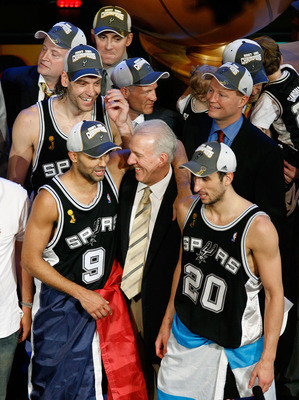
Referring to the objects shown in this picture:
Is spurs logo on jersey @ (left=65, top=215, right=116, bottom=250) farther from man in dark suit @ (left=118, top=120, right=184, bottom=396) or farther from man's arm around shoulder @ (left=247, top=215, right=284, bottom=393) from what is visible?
man's arm around shoulder @ (left=247, top=215, right=284, bottom=393)

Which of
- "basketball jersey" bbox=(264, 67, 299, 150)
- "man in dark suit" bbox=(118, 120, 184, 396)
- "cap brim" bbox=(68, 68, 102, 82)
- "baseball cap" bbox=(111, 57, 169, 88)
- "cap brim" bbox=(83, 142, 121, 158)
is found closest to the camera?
"cap brim" bbox=(83, 142, 121, 158)

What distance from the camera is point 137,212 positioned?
4195 mm

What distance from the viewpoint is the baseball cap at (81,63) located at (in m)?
4.24

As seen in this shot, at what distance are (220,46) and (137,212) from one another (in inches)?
72.6

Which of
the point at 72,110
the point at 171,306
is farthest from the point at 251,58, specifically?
the point at 171,306

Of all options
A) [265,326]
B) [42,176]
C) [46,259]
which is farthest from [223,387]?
[42,176]

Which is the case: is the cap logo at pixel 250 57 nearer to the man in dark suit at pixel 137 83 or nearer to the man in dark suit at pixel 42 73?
the man in dark suit at pixel 137 83

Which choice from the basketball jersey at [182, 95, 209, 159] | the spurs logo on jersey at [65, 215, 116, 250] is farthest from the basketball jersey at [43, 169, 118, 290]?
the basketball jersey at [182, 95, 209, 159]

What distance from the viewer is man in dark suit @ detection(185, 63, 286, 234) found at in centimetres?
425

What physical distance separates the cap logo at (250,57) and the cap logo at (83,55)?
91cm

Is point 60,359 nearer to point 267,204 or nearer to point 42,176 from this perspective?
point 42,176

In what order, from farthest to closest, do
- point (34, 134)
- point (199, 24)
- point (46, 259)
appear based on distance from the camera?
point (199, 24)
point (34, 134)
point (46, 259)

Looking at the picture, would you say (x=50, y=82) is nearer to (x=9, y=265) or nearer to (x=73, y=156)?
(x=73, y=156)

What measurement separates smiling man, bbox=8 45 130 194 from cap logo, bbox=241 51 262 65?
30.7 inches
